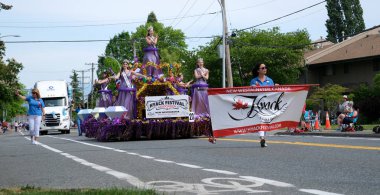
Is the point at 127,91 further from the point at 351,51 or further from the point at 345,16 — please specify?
the point at 345,16

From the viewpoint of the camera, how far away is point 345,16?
84.6m

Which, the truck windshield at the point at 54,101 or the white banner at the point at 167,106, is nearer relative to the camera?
the white banner at the point at 167,106

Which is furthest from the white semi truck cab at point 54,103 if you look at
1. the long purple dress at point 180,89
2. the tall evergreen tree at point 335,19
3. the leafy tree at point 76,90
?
the leafy tree at point 76,90

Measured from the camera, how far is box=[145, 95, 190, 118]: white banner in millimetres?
22688

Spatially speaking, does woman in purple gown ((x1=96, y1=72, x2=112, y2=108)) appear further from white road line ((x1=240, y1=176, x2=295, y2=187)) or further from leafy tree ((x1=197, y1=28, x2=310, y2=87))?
leafy tree ((x1=197, y1=28, x2=310, y2=87))

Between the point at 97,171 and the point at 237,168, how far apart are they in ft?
7.08

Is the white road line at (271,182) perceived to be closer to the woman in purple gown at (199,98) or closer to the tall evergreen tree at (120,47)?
the woman in purple gown at (199,98)

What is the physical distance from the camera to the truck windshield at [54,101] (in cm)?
4412

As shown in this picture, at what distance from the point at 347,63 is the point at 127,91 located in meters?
38.2

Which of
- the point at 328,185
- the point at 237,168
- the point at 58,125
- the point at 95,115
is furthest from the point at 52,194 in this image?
the point at 58,125

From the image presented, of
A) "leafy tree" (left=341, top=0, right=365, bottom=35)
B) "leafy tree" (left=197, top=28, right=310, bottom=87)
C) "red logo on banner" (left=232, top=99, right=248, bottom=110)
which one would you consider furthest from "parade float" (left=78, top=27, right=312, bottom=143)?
"leafy tree" (left=341, top=0, right=365, bottom=35)

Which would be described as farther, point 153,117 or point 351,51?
point 351,51

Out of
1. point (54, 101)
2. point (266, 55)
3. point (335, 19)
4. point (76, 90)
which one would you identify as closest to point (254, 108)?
point (54, 101)

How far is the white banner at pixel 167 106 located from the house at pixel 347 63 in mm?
29355
